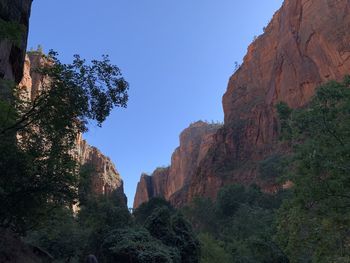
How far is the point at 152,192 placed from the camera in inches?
5763

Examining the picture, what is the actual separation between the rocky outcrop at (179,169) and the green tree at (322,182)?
104976 mm

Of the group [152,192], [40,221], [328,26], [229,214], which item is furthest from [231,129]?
[40,221]

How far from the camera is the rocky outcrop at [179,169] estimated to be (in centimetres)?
13212

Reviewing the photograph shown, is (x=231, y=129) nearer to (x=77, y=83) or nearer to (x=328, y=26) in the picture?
(x=328, y=26)

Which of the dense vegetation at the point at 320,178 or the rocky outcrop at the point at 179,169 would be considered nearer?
the dense vegetation at the point at 320,178

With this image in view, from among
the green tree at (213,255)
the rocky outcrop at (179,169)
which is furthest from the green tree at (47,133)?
the rocky outcrop at (179,169)

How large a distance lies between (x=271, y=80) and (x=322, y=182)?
2993 inches

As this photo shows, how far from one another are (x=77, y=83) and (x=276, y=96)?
248 ft

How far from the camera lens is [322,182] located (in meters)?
14.9

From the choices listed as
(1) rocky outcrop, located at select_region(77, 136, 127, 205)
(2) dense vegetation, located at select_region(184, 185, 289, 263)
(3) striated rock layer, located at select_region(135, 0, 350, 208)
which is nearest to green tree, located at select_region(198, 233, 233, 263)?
(2) dense vegetation, located at select_region(184, 185, 289, 263)

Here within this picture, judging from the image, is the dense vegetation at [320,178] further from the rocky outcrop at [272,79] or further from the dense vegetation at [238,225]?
the rocky outcrop at [272,79]

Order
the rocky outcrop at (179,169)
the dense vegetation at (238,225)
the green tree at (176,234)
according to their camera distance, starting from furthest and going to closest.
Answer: the rocky outcrop at (179,169), the dense vegetation at (238,225), the green tree at (176,234)

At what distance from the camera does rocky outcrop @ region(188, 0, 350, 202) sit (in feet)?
231

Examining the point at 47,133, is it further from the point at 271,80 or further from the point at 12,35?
the point at 271,80
